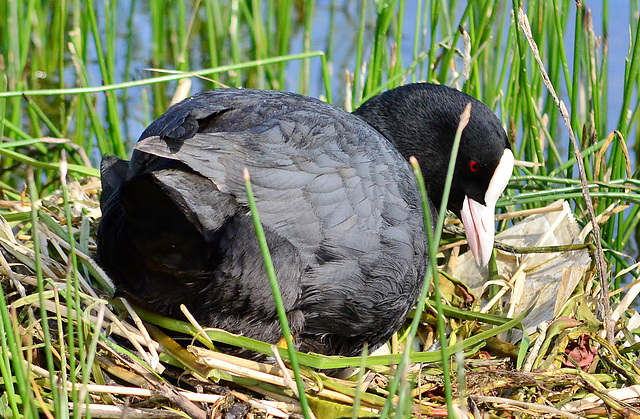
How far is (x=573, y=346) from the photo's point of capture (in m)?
2.08

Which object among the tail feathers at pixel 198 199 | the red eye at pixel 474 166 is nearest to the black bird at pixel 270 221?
the tail feathers at pixel 198 199

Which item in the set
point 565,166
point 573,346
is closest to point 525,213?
point 565,166

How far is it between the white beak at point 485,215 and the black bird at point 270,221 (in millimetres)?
300

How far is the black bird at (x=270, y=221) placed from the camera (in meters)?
1.54

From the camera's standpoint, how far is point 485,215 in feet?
7.38

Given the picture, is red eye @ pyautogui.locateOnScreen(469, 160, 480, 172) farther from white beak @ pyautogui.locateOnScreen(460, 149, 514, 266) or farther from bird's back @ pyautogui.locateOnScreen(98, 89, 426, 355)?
bird's back @ pyautogui.locateOnScreen(98, 89, 426, 355)

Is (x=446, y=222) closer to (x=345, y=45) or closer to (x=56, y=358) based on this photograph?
(x=56, y=358)

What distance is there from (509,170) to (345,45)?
2671mm

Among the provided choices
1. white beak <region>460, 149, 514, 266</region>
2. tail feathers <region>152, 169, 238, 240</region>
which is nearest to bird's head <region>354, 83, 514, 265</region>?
white beak <region>460, 149, 514, 266</region>

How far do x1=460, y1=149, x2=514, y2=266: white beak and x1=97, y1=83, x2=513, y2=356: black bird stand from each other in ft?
0.98

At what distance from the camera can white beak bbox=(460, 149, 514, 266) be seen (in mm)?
2182

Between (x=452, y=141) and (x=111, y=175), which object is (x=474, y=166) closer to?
(x=452, y=141)

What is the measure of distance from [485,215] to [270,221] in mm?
852

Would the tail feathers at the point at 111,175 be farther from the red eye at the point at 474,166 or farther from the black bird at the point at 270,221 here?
the red eye at the point at 474,166
